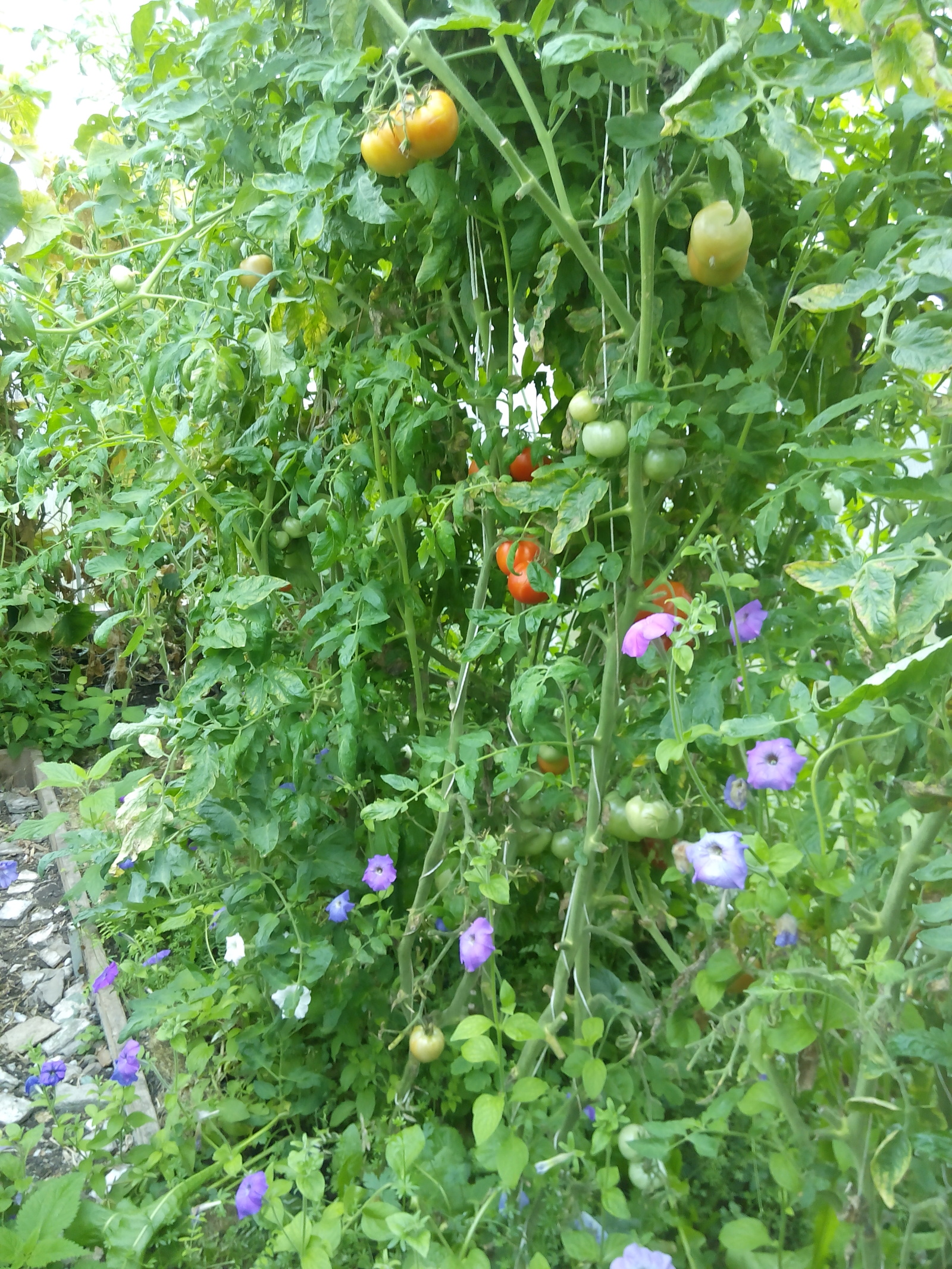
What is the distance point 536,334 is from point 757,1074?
942 mm

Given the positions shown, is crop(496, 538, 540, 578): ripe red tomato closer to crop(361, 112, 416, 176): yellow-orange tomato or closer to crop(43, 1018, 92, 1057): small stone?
crop(361, 112, 416, 176): yellow-orange tomato

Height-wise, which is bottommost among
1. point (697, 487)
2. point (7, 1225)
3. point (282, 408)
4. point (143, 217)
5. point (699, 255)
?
point (7, 1225)

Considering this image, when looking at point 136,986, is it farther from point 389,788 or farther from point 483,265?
point 483,265

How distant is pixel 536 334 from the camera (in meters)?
0.97

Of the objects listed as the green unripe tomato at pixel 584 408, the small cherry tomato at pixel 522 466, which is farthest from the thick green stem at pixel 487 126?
the small cherry tomato at pixel 522 466

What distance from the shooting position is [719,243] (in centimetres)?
82

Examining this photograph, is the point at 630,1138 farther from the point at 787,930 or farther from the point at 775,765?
the point at 775,765

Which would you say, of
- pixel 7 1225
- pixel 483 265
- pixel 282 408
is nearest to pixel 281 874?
pixel 7 1225

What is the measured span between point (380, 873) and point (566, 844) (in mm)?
321

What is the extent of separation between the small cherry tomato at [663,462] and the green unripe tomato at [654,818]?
0.37 metres

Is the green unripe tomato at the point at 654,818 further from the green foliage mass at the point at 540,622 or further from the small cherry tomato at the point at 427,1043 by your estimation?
the small cherry tomato at the point at 427,1043

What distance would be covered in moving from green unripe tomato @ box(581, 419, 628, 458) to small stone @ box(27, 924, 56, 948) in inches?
73.7

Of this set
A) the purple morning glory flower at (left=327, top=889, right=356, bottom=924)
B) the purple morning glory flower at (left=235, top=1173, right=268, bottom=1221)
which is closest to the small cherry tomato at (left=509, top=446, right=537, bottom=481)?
the purple morning glory flower at (left=327, top=889, right=356, bottom=924)

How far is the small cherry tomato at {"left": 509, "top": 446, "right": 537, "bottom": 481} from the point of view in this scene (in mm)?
1145
